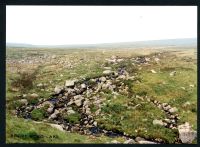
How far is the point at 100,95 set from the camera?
1844 cm

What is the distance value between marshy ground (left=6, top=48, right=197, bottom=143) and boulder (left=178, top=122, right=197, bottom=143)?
0.04 metres

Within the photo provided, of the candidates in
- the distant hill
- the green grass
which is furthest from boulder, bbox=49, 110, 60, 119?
the distant hill

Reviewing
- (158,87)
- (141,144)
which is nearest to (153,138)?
(141,144)

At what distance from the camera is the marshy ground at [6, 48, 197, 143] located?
1756 cm

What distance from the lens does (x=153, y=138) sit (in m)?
17.6

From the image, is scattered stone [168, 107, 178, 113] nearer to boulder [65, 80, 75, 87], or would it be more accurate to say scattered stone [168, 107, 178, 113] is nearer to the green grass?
the green grass

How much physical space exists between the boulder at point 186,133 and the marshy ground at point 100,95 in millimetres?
35

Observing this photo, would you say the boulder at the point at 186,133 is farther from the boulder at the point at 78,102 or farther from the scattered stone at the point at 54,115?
the scattered stone at the point at 54,115

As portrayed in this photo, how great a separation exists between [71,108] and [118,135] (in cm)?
202

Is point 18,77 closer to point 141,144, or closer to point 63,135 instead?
point 63,135

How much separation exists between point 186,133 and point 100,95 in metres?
3.42

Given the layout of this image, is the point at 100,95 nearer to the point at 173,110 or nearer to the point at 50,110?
the point at 50,110

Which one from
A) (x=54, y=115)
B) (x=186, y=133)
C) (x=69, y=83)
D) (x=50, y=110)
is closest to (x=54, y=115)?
(x=54, y=115)

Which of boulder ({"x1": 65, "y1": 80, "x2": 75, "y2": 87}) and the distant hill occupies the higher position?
the distant hill
